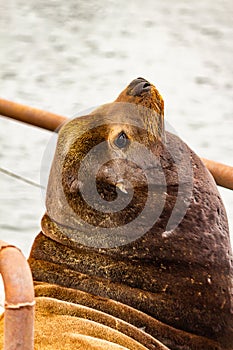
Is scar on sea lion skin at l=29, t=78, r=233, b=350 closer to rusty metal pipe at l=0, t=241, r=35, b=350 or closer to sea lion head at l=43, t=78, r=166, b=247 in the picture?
sea lion head at l=43, t=78, r=166, b=247

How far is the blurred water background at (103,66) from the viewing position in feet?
13.9

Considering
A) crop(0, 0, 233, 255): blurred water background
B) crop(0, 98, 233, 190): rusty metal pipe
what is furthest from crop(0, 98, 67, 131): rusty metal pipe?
crop(0, 0, 233, 255): blurred water background

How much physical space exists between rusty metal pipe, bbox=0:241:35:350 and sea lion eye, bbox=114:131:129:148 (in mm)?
154

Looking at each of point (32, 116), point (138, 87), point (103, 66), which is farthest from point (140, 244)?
point (103, 66)

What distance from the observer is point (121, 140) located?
0.65m

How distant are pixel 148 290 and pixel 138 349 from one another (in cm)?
6

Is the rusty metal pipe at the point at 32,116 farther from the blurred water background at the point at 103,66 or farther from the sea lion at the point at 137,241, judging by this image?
the blurred water background at the point at 103,66

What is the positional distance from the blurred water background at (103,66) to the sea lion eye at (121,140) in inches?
106

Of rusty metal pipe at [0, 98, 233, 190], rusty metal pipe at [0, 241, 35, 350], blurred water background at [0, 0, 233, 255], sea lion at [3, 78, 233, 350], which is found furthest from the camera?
blurred water background at [0, 0, 233, 255]

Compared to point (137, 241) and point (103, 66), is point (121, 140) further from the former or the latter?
point (103, 66)

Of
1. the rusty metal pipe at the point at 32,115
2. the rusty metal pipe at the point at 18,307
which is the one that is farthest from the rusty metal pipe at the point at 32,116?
the rusty metal pipe at the point at 18,307

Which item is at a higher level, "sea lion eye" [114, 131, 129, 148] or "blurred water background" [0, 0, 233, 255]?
"sea lion eye" [114, 131, 129, 148]

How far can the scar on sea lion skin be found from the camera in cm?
65

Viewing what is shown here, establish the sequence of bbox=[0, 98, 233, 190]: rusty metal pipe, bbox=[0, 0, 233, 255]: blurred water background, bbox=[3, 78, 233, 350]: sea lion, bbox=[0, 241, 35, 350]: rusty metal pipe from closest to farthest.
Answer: bbox=[0, 241, 35, 350]: rusty metal pipe, bbox=[3, 78, 233, 350]: sea lion, bbox=[0, 98, 233, 190]: rusty metal pipe, bbox=[0, 0, 233, 255]: blurred water background
